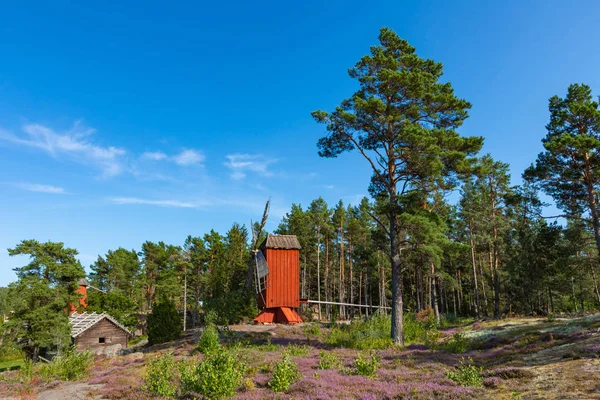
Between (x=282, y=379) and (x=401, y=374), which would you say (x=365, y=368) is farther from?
(x=282, y=379)

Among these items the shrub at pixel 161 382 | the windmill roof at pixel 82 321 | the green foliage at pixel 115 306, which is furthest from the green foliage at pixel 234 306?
the green foliage at pixel 115 306

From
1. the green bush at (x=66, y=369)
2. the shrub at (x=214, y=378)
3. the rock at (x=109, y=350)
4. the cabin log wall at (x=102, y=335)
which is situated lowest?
the rock at (x=109, y=350)

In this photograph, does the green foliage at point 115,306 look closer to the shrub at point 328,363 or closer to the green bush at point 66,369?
the green bush at point 66,369

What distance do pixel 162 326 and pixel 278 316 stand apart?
12.1 m

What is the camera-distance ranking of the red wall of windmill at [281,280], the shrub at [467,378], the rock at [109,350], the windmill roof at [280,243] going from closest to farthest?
the shrub at [467,378] < the rock at [109,350] < the red wall of windmill at [281,280] < the windmill roof at [280,243]

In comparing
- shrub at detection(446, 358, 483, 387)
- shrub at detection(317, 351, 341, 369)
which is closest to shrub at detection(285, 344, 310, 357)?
shrub at detection(317, 351, 341, 369)

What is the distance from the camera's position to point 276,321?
38.7m

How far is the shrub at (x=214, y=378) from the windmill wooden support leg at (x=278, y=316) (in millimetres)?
28040

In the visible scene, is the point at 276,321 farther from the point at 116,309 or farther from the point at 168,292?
the point at 116,309

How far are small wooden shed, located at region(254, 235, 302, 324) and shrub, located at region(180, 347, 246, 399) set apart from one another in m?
28.4

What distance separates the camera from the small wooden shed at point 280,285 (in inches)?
1513

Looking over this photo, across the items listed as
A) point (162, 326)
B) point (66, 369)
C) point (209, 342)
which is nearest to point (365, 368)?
point (209, 342)

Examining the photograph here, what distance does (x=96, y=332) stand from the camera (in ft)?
129

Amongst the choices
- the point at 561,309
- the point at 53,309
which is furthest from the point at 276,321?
the point at 561,309
